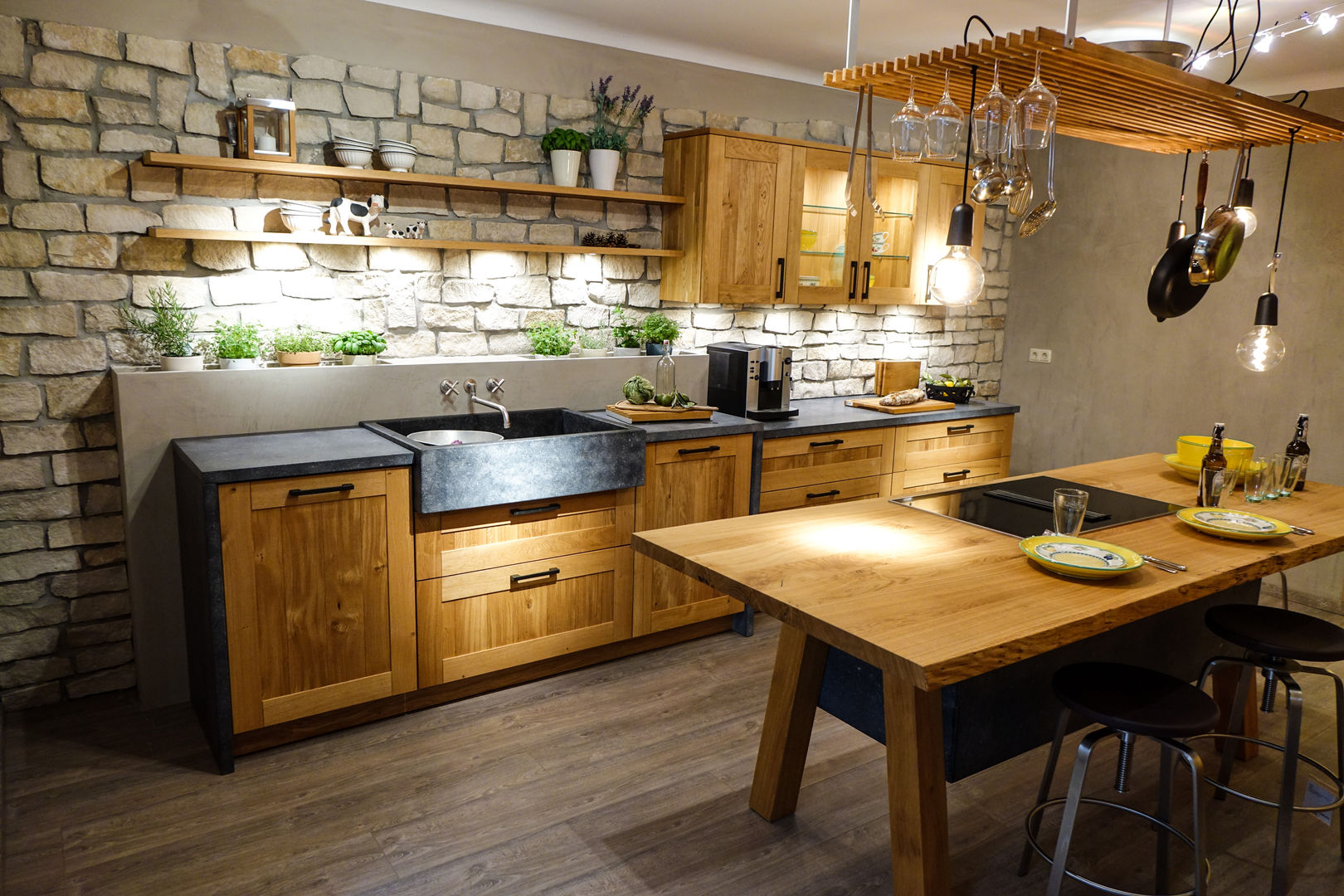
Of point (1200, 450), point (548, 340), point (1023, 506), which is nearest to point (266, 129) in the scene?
point (548, 340)

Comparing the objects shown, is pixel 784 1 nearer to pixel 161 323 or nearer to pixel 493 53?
pixel 493 53

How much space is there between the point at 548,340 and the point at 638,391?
473 mm

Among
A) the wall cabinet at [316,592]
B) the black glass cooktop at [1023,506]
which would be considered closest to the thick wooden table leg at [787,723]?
the black glass cooktop at [1023,506]

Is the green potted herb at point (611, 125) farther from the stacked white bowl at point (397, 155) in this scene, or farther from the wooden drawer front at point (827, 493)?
the wooden drawer front at point (827, 493)

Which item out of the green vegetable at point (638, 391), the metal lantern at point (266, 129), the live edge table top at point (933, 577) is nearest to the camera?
the live edge table top at point (933, 577)

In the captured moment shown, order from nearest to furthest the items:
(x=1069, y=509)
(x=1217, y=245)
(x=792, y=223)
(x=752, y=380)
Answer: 1. (x=1069, y=509)
2. (x=1217, y=245)
3. (x=752, y=380)
4. (x=792, y=223)

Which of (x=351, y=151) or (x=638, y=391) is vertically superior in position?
(x=351, y=151)

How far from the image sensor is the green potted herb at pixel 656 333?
4.35m

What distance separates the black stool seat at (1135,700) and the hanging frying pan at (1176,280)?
120cm

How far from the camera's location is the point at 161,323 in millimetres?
3256

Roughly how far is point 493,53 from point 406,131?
1.73 ft

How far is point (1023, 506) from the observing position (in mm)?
2840

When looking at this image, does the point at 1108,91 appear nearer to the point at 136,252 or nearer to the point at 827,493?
the point at 827,493

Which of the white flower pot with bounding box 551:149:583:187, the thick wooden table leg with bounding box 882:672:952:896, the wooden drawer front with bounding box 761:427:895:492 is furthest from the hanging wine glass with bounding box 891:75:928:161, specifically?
the white flower pot with bounding box 551:149:583:187
